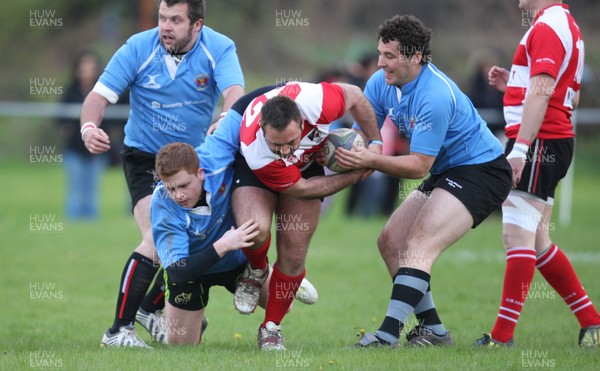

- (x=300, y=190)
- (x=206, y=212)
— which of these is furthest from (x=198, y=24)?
(x=300, y=190)

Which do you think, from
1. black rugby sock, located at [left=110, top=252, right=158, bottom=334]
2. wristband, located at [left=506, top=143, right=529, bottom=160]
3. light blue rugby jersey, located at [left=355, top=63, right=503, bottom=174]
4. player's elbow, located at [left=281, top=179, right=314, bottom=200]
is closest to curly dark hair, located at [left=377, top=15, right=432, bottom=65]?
light blue rugby jersey, located at [left=355, top=63, right=503, bottom=174]

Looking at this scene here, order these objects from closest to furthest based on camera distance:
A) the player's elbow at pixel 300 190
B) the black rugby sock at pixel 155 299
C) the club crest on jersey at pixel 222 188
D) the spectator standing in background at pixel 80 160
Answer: the player's elbow at pixel 300 190, the club crest on jersey at pixel 222 188, the black rugby sock at pixel 155 299, the spectator standing in background at pixel 80 160

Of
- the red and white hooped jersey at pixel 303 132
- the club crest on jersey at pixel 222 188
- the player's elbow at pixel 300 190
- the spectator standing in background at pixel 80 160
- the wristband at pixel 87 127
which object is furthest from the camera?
the spectator standing in background at pixel 80 160

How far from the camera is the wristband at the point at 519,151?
6488 millimetres

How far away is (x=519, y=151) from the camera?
6.50m

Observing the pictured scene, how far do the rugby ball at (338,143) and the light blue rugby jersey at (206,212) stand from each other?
66 centimetres

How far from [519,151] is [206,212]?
230 centimetres

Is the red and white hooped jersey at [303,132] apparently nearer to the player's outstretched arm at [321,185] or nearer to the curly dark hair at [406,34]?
the player's outstretched arm at [321,185]

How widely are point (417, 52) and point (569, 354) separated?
236 cm

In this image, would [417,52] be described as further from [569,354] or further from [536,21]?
[569,354]

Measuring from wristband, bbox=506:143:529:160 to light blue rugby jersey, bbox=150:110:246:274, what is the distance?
2.01 m

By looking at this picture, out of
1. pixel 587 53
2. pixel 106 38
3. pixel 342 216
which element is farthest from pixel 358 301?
pixel 106 38

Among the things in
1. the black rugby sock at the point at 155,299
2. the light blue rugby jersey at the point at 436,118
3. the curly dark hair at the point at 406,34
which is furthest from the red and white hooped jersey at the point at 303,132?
the black rugby sock at the point at 155,299

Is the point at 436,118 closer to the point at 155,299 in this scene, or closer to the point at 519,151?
the point at 519,151
